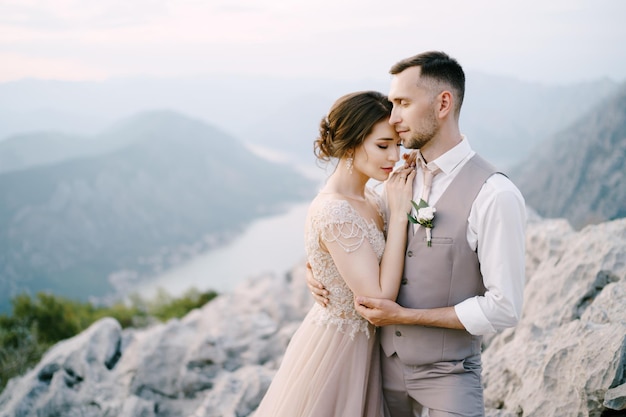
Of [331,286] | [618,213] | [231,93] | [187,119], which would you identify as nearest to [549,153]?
[618,213]

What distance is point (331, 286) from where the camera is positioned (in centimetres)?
291

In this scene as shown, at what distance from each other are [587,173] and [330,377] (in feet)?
96.1

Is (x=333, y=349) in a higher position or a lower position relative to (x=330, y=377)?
higher

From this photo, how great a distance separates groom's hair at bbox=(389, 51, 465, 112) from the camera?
2459 mm

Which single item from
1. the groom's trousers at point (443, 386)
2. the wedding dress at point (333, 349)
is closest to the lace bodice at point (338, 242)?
the wedding dress at point (333, 349)

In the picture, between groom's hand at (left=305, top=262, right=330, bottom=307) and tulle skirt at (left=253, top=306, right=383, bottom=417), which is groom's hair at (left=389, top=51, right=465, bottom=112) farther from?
tulle skirt at (left=253, top=306, right=383, bottom=417)

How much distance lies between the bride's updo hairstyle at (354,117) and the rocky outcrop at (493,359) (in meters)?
1.77

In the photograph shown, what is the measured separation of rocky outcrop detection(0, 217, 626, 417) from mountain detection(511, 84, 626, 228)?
1857 centimetres

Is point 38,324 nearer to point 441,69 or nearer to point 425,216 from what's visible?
point 425,216

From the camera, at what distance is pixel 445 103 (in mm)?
2475

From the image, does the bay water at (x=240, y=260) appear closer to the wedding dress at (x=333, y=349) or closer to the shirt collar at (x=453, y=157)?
the wedding dress at (x=333, y=349)

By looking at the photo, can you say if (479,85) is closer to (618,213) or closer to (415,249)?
(618,213)

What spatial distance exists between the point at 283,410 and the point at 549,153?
1610 inches

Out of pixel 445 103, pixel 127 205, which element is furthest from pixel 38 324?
pixel 127 205
